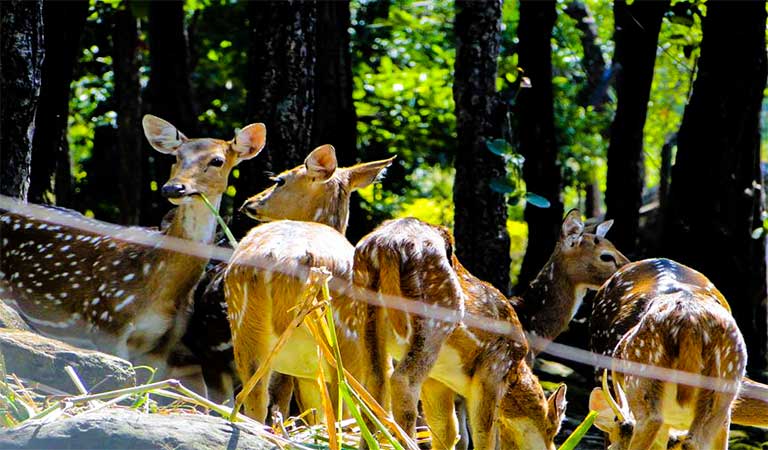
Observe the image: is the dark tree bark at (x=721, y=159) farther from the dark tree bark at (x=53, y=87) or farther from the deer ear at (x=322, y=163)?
the dark tree bark at (x=53, y=87)

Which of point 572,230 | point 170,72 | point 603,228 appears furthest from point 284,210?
point 170,72

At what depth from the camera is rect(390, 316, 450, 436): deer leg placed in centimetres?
592

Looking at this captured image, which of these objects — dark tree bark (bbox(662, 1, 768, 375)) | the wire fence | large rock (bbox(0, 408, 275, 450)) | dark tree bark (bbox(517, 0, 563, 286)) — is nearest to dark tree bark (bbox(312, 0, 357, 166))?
dark tree bark (bbox(517, 0, 563, 286))

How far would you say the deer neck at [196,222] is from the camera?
827cm

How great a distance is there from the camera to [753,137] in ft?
39.6

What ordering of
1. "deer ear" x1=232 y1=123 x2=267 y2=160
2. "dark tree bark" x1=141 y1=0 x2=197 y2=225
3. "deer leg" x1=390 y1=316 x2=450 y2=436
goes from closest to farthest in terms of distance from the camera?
"deer leg" x1=390 y1=316 x2=450 y2=436 → "deer ear" x1=232 y1=123 x2=267 y2=160 → "dark tree bark" x1=141 y1=0 x2=197 y2=225

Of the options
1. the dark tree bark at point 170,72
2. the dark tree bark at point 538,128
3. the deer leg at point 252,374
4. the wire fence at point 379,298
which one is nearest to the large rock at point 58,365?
the deer leg at point 252,374

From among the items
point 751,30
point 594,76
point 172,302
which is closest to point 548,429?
point 172,302

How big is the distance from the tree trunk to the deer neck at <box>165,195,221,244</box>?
5.97 ft

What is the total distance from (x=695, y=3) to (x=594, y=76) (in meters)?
6.64

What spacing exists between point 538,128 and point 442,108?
8.32ft

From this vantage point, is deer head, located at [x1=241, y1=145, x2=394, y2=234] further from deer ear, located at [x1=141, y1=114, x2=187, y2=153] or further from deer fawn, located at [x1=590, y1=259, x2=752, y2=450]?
deer fawn, located at [x1=590, y1=259, x2=752, y2=450]

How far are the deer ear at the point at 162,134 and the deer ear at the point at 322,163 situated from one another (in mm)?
883

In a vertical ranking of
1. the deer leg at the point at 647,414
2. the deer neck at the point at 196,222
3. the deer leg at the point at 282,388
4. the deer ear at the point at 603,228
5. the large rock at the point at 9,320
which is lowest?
the deer leg at the point at 282,388
